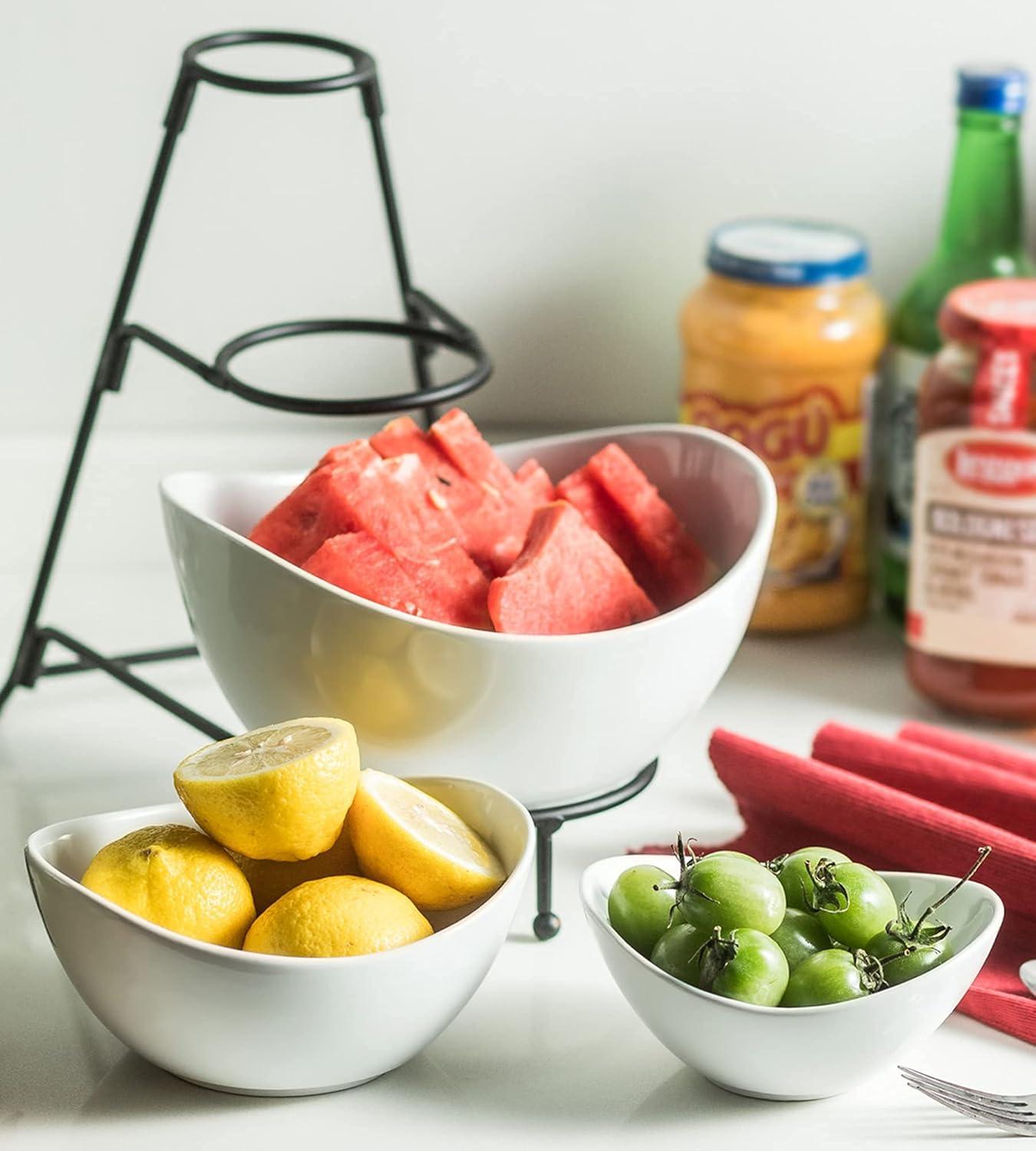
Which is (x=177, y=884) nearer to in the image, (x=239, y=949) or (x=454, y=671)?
(x=239, y=949)

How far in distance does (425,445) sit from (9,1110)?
410mm

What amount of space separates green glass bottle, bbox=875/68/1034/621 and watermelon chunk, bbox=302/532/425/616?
58cm

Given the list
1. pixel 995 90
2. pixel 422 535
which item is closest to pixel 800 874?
pixel 422 535

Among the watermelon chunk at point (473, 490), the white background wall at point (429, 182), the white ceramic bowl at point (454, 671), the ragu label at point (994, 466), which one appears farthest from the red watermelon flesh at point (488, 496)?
the white background wall at point (429, 182)

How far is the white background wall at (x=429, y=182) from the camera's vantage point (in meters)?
1.27

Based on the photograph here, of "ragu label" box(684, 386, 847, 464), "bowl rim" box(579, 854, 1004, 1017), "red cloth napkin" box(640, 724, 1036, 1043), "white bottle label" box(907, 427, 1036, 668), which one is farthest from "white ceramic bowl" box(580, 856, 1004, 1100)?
"ragu label" box(684, 386, 847, 464)

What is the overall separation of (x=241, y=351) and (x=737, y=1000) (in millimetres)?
525

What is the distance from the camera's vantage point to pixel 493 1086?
74 cm

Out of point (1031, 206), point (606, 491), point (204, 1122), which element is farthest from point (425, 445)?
point (1031, 206)

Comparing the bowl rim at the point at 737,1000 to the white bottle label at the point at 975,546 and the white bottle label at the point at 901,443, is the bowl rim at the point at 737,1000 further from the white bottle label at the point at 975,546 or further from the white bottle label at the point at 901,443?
the white bottle label at the point at 901,443

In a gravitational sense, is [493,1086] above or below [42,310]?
below

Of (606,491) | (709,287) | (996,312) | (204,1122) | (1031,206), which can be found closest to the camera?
(204,1122)

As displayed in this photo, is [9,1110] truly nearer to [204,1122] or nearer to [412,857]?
[204,1122]

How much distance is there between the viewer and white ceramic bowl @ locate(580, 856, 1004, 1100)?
0.66m
